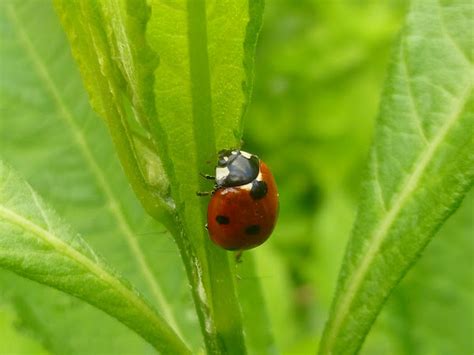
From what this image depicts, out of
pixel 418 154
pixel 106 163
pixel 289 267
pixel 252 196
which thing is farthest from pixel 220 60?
pixel 289 267

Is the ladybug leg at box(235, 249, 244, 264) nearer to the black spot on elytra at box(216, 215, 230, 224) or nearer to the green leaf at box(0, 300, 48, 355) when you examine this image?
the black spot on elytra at box(216, 215, 230, 224)

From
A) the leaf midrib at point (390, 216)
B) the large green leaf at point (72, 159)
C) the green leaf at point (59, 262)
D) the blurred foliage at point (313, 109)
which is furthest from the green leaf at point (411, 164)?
the blurred foliage at point (313, 109)

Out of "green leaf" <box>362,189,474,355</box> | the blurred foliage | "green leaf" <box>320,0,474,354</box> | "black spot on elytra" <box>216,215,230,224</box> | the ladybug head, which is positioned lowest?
the blurred foliage

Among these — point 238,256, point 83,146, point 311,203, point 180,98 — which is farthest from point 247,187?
point 311,203

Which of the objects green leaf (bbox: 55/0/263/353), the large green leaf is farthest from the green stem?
the large green leaf

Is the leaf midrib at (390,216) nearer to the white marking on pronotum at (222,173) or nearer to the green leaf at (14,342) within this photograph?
the white marking on pronotum at (222,173)

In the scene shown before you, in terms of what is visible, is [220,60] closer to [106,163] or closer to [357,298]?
[357,298]
